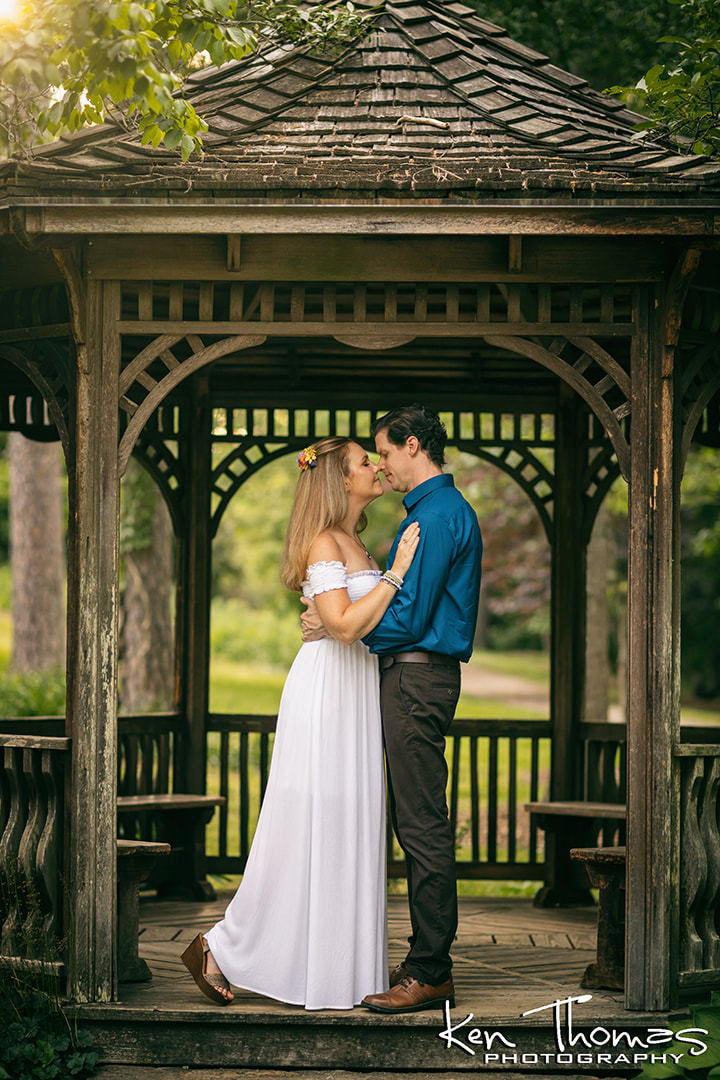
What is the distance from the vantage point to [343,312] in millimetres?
6680

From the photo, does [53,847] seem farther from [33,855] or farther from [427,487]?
[427,487]

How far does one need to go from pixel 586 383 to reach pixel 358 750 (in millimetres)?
1891

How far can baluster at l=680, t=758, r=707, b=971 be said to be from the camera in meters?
5.37

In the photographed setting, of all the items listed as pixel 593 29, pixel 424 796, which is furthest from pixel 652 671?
pixel 593 29

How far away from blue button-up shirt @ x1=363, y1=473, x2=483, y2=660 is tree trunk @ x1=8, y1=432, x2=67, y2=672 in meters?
11.9

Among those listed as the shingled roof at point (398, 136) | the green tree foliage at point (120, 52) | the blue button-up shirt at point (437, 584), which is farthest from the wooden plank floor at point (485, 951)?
the green tree foliage at point (120, 52)

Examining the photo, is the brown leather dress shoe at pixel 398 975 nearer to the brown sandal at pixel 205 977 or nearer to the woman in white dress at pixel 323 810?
the woman in white dress at pixel 323 810

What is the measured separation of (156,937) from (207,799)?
1.09m

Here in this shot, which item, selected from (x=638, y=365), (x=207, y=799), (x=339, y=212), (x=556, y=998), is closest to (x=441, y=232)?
(x=339, y=212)

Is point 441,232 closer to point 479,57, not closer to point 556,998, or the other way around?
point 479,57

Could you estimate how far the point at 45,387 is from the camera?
562cm

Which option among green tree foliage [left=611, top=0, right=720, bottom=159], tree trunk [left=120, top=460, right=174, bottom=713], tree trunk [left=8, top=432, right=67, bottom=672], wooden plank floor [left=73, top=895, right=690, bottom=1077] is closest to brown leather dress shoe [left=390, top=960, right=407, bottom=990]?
wooden plank floor [left=73, top=895, right=690, bottom=1077]

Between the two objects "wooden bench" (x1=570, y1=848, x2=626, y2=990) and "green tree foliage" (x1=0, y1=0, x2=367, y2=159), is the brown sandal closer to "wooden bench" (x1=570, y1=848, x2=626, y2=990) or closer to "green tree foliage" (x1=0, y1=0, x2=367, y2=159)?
"wooden bench" (x1=570, y1=848, x2=626, y2=990)

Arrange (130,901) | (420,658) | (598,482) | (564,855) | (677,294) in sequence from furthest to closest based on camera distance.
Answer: (598,482) → (564,855) → (130,901) → (677,294) → (420,658)
